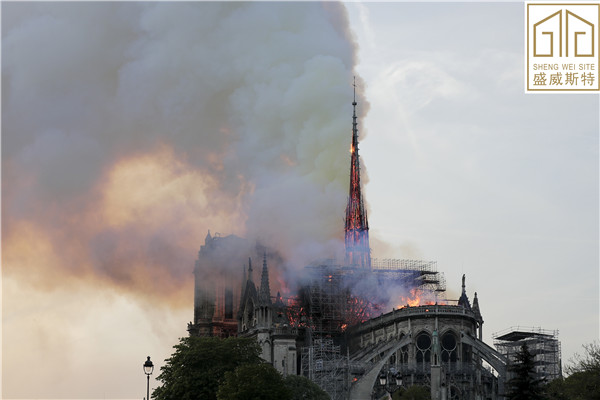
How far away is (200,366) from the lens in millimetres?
97000

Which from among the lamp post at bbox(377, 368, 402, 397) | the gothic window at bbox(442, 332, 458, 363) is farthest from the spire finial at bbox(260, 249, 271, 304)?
the lamp post at bbox(377, 368, 402, 397)

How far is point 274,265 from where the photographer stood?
14500 centimetres

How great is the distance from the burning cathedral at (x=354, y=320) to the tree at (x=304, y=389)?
6300 millimetres

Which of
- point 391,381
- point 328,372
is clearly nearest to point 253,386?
point 391,381

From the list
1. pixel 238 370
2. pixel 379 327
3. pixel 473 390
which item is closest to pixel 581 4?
pixel 238 370

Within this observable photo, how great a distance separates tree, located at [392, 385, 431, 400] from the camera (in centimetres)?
10638

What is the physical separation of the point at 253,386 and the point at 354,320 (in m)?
52.6

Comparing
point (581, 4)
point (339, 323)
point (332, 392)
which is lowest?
point (332, 392)

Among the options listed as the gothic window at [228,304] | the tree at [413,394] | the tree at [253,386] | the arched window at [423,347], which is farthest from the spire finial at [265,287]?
the tree at [253,386]

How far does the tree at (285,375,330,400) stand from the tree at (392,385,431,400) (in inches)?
295

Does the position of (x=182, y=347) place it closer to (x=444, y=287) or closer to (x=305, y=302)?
(x=305, y=302)

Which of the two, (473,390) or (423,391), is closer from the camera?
(423,391)

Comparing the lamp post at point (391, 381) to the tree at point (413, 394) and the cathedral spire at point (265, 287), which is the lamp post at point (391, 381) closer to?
the tree at point (413, 394)

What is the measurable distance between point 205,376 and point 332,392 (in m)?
24.5
